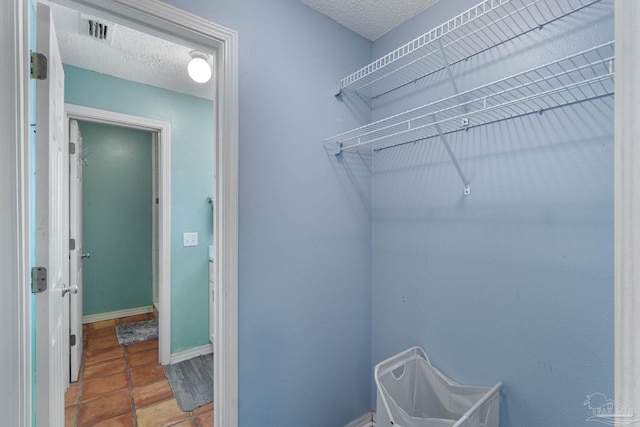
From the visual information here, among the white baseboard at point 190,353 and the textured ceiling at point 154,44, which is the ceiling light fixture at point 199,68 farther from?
the white baseboard at point 190,353

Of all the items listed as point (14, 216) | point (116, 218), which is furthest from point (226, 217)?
point (116, 218)

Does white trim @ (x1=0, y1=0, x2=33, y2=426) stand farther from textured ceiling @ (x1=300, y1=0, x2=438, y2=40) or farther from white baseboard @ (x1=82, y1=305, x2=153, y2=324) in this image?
white baseboard @ (x1=82, y1=305, x2=153, y2=324)

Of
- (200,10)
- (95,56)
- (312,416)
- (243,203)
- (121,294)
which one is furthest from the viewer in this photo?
(121,294)

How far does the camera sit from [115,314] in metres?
3.50

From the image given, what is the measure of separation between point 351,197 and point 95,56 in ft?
6.79

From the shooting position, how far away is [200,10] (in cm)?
117

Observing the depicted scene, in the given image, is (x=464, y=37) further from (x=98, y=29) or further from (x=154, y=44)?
(x=98, y=29)

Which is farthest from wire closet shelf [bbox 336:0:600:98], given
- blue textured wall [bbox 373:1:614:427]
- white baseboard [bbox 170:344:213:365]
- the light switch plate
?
white baseboard [bbox 170:344:213:365]

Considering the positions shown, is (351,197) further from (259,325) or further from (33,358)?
(33,358)

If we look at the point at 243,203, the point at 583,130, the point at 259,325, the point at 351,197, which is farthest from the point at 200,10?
the point at 583,130

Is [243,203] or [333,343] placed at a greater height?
[243,203]

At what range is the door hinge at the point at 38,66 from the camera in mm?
965
